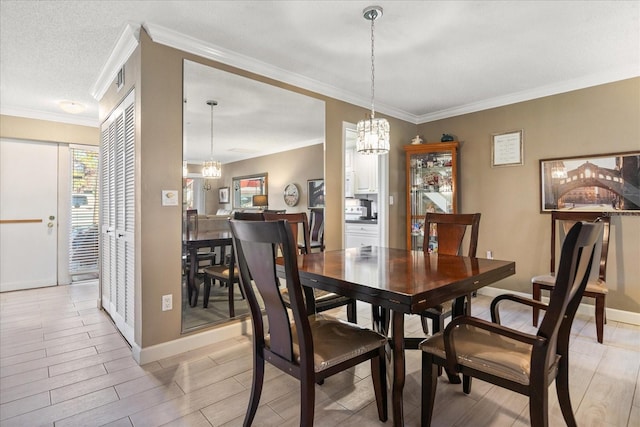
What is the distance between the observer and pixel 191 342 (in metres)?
2.51

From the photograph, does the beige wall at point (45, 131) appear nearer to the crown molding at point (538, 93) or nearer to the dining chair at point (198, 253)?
the dining chair at point (198, 253)

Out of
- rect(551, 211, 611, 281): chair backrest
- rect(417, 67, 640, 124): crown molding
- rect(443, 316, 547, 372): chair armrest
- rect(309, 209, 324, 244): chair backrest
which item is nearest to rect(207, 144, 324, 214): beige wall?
rect(309, 209, 324, 244): chair backrest

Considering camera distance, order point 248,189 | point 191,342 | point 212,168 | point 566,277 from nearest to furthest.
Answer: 1. point 566,277
2. point 191,342
3. point 212,168
4. point 248,189

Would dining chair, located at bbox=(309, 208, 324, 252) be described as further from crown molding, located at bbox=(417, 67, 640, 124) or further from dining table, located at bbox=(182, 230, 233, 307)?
crown molding, located at bbox=(417, 67, 640, 124)

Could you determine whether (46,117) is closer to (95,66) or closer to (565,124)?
(95,66)

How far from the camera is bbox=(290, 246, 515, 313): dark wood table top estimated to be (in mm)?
1293

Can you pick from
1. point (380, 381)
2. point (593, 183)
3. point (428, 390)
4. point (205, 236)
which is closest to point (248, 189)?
point (205, 236)

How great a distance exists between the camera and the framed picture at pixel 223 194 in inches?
112

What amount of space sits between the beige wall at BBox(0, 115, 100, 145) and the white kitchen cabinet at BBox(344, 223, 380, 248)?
3868 millimetres

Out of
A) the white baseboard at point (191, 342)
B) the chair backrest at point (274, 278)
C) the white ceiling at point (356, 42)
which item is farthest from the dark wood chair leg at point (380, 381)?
the white ceiling at point (356, 42)

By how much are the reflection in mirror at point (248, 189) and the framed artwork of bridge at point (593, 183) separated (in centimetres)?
299

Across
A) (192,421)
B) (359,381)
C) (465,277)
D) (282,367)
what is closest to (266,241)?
(282,367)

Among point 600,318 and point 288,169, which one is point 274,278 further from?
point 600,318

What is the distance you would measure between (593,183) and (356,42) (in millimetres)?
2713
